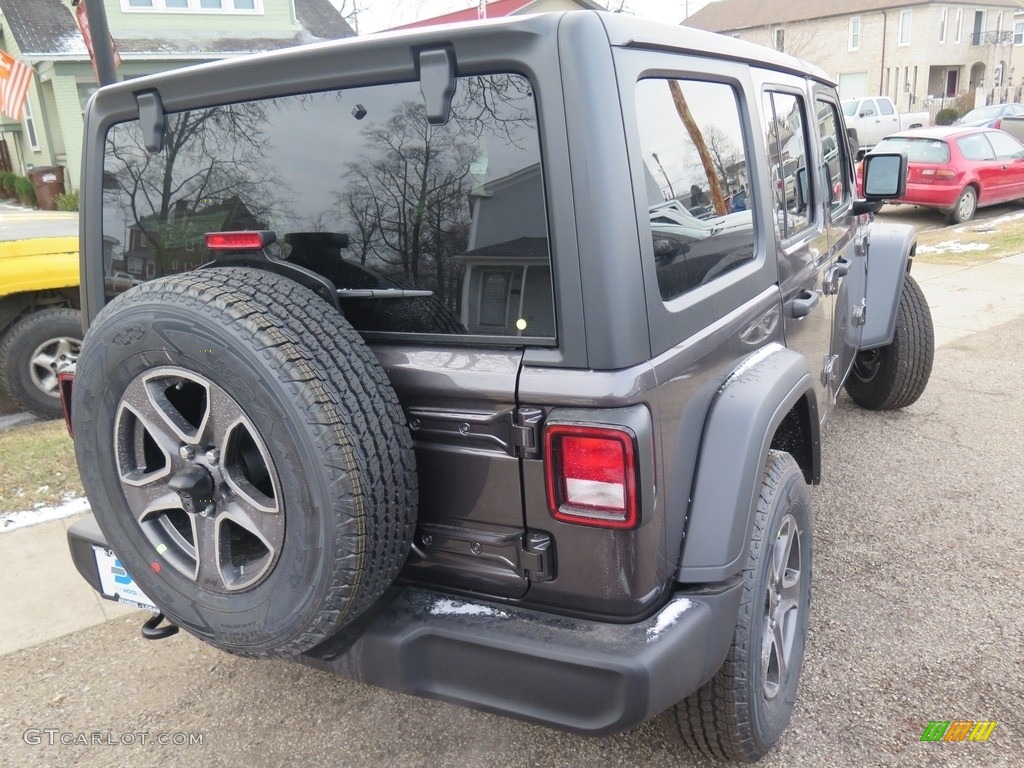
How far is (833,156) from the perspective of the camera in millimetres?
3865

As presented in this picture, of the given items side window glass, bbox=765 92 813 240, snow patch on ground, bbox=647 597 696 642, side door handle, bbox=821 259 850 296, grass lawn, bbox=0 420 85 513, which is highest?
side window glass, bbox=765 92 813 240

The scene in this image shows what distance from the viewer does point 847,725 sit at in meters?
2.53

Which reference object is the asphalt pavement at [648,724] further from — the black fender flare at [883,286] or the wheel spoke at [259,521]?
the wheel spoke at [259,521]

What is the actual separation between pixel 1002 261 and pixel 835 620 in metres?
8.58

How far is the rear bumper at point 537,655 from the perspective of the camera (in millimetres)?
1824

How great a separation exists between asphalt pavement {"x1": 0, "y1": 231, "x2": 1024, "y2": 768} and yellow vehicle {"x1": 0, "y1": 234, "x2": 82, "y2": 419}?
72.5 inches

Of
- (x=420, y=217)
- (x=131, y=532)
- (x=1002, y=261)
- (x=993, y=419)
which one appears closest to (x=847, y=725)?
(x=420, y=217)

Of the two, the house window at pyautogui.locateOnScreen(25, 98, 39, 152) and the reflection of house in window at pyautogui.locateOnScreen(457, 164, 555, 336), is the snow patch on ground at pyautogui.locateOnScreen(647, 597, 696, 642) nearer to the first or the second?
the reflection of house in window at pyautogui.locateOnScreen(457, 164, 555, 336)

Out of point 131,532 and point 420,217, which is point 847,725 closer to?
point 420,217

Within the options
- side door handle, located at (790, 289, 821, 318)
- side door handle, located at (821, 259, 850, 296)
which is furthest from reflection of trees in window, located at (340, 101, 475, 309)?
side door handle, located at (821, 259, 850, 296)

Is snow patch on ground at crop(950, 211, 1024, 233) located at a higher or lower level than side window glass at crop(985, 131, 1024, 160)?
lower

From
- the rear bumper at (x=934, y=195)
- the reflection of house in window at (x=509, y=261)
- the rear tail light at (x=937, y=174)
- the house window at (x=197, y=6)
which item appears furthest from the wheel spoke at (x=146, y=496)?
the house window at (x=197, y=6)

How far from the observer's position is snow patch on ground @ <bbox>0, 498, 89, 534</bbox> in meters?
4.03

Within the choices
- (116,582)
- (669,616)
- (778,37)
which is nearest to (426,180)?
(669,616)
